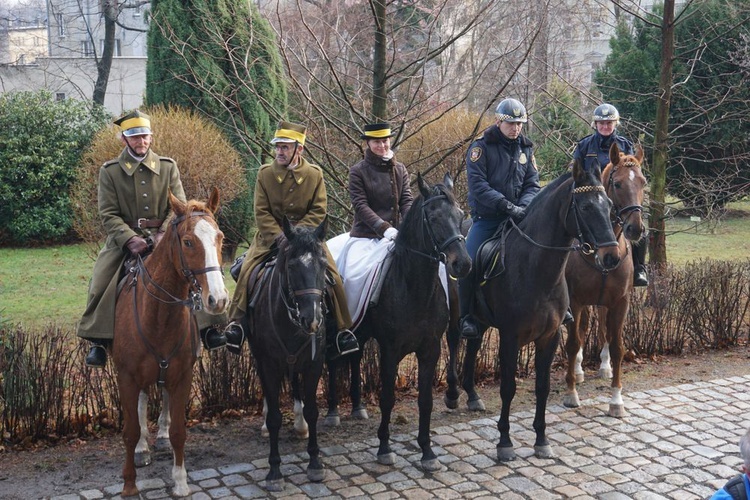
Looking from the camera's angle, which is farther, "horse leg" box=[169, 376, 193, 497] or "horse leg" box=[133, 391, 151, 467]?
"horse leg" box=[133, 391, 151, 467]

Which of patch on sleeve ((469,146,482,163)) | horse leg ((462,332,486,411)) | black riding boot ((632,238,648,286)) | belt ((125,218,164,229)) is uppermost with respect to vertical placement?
patch on sleeve ((469,146,482,163))

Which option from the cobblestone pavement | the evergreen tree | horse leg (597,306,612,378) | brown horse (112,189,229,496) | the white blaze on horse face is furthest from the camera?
the evergreen tree

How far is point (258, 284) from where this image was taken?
6.77 metres

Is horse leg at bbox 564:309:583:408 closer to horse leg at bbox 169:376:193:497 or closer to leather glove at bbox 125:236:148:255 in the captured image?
horse leg at bbox 169:376:193:497

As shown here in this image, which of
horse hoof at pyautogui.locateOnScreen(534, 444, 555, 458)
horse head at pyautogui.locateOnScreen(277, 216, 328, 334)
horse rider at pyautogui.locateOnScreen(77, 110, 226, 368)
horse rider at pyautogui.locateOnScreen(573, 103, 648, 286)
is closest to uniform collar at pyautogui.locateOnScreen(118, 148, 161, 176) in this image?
horse rider at pyautogui.locateOnScreen(77, 110, 226, 368)

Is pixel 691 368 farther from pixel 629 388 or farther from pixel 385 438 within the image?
pixel 385 438

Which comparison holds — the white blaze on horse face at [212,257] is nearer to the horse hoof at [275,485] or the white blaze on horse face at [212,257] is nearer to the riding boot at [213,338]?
the riding boot at [213,338]

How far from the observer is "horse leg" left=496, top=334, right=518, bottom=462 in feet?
22.7

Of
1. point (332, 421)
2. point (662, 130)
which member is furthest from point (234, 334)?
point (662, 130)

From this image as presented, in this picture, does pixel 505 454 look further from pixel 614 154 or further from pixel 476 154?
pixel 614 154

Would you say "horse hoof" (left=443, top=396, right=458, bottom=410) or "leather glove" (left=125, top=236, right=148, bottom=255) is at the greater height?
"leather glove" (left=125, top=236, right=148, bottom=255)

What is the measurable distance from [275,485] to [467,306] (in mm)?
2538

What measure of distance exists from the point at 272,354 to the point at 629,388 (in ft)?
15.3

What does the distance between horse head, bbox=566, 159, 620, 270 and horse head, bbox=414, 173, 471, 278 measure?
3.60 feet
